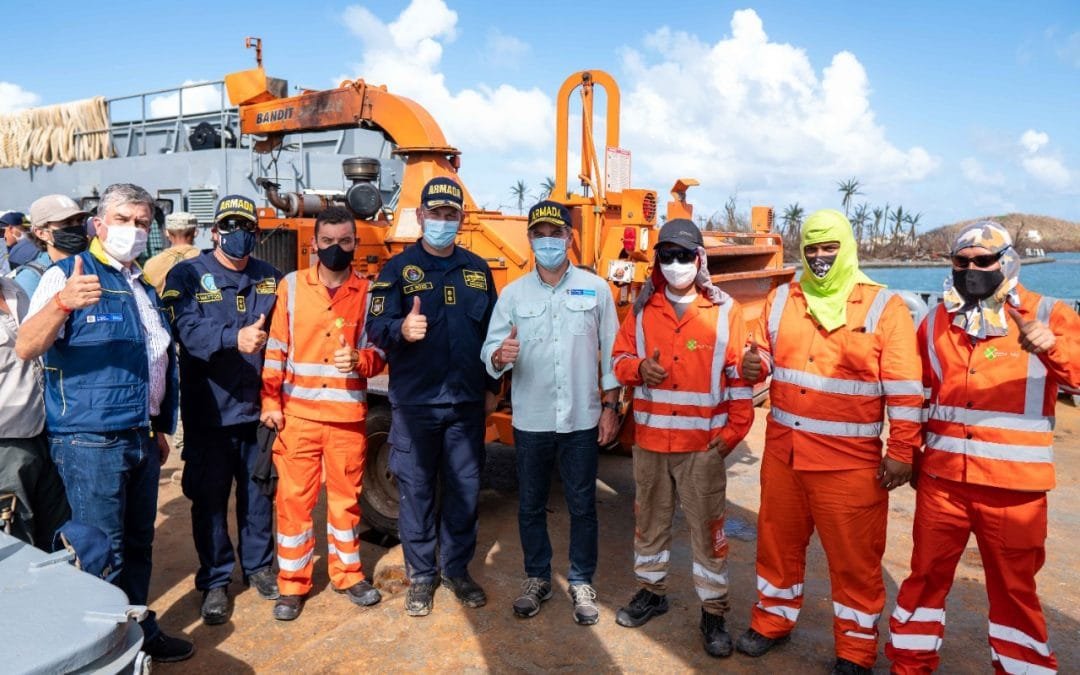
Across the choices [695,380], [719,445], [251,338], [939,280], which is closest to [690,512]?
[719,445]

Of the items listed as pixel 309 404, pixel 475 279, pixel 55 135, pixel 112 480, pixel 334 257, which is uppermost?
pixel 55 135

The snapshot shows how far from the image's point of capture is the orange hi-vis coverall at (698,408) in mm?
3291

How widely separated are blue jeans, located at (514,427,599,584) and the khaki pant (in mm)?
239

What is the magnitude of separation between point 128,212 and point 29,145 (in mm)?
18511

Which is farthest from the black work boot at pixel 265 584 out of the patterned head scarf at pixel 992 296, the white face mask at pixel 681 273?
the patterned head scarf at pixel 992 296

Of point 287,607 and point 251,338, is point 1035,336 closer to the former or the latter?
point 251,338

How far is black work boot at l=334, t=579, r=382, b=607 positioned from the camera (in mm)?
3729

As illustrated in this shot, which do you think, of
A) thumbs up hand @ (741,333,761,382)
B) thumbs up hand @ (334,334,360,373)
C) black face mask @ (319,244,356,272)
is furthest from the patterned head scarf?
black face mask @ (319,244,356,272)

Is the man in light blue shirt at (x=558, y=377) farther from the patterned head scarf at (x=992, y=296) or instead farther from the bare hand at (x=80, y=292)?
the bare hand at (x=80, y=292)

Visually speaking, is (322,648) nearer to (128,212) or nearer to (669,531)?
(669,531)

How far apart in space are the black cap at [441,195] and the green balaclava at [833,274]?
161 cm

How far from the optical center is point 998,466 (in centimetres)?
275

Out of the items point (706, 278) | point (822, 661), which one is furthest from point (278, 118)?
point (822, 661)

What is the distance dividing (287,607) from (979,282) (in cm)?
335
